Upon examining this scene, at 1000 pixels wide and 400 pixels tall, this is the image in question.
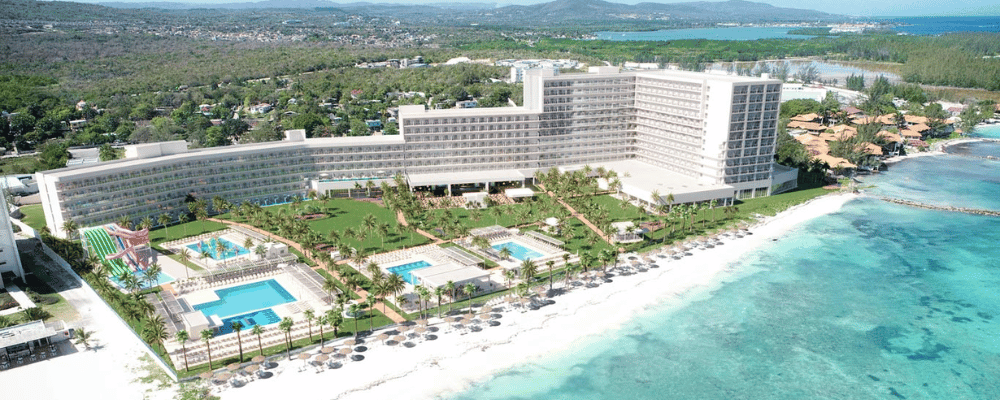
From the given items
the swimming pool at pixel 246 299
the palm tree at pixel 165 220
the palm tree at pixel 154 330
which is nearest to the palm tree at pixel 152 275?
the swimming pool at pixel 246 299

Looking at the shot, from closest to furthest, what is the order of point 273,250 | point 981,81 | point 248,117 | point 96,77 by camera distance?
point 273,250, point 248,117, point 981,81, point 96,77

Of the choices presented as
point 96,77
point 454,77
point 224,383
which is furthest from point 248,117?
point 224,383

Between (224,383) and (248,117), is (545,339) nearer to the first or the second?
(224,383)

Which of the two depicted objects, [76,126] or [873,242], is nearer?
[873,242]

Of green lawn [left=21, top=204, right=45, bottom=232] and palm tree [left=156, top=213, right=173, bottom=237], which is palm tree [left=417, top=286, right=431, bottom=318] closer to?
palm tree [left=156, top=213, right=173, bottom=237]

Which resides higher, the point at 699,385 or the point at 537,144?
the point at 537,144

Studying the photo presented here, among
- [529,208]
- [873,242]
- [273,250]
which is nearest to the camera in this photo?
[273,250]

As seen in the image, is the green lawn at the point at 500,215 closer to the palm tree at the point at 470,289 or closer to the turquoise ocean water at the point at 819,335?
the palm tree at the point at 470,289

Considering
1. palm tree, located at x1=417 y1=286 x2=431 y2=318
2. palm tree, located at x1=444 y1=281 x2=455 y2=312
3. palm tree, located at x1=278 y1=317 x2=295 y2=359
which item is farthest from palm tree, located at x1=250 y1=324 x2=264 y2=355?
palm tree, located at x1=444 y1=281 x2=455 y2=312
